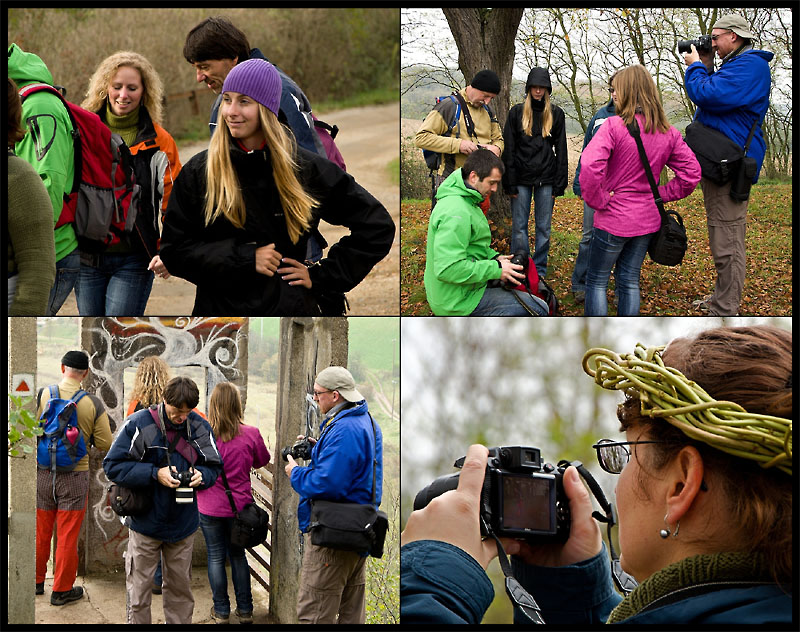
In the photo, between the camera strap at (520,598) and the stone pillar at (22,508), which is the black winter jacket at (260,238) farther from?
the camera strap at (520,598)

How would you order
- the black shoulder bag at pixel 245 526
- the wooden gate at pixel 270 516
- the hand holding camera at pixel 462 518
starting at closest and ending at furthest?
the hand holding camera at pixel 462 518
the black shoulder bag at pixel 245 526
the wooden gate at pixel 270 516

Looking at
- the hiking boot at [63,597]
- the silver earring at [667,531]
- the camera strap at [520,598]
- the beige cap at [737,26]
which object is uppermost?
the beige cap at [737,26]

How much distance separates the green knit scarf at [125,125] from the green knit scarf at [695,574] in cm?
333

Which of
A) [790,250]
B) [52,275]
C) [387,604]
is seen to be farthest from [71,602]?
[790,250]

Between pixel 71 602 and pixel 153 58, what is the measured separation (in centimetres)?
823

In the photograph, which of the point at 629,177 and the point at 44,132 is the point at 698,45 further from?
the point at 44,132

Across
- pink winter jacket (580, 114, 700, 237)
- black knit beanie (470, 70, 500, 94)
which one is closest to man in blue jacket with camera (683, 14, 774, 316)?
pink winter jacket (580, 114, 700, 237)

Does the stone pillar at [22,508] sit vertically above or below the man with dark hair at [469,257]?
below

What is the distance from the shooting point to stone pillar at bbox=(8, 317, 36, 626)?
3936mm

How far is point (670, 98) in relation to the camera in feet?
17.7

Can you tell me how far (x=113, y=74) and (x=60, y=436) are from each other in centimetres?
198

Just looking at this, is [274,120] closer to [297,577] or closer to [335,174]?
[335,174]

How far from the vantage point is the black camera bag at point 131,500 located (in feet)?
12.9

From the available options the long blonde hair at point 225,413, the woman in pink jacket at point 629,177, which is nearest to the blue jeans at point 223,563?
the long blonde hair at point 225,413
